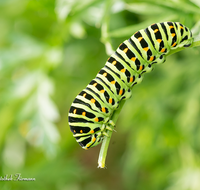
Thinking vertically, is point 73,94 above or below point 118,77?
above

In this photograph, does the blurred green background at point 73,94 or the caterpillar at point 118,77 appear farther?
the blurred green background at point 73,94

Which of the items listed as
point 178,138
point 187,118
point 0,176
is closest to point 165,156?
point 178,138

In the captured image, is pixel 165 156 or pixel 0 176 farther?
pixel 165 156

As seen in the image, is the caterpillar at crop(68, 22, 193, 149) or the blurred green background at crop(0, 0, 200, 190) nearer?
the caterpillar at crop(68, 22, 193, 149)

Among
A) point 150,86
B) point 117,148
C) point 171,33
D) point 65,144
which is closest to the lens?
point 171,33

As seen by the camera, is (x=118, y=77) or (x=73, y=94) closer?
(x=118, y=77)

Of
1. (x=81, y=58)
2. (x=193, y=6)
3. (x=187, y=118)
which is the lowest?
(x=187, y=118)

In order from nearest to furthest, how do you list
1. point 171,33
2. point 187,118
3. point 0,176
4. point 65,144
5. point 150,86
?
1. point 171,33
2. point 0,176
3. point 187,118
4. point 150,86
5. point 65,144

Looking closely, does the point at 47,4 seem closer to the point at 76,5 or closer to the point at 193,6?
the point at 76,5
